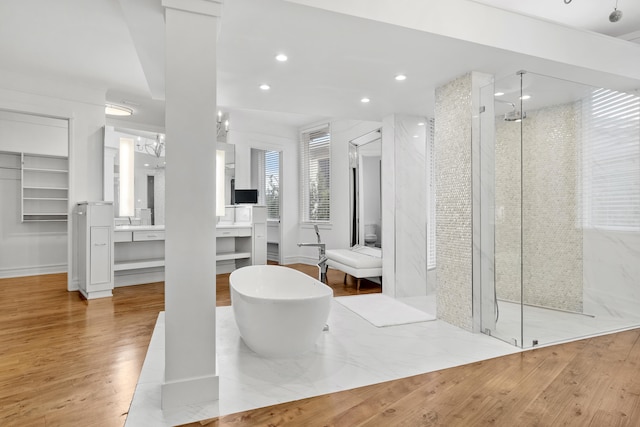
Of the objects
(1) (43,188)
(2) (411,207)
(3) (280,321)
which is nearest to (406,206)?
(2) (411,207)

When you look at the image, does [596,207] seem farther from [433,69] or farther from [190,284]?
[190,284]

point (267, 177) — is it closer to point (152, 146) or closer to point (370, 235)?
point (152, 146)

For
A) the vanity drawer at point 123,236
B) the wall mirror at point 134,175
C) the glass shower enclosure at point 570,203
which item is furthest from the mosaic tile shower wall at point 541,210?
the wall mirror at point 134,175

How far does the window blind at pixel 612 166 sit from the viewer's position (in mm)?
3244

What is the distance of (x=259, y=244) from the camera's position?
563 centimetres

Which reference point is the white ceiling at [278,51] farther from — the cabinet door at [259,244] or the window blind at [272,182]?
the window blind at [272,182]

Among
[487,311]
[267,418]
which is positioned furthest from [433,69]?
[267,418]

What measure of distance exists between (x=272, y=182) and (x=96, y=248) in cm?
350

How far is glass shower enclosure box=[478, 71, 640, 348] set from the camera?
2932 mm

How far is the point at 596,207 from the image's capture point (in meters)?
3.26

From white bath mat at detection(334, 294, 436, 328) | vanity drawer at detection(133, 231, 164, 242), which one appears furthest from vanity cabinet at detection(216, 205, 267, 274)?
white bath mat at detection(334, 294, 436, 328)

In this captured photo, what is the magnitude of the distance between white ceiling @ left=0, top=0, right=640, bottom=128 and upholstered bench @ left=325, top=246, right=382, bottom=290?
1913 millimetres

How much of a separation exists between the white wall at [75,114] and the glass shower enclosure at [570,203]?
471 centimetres

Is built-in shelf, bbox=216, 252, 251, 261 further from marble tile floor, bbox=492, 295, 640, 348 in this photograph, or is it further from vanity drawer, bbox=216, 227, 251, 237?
marble tile floor, bbox=492, 295, 640, 348
